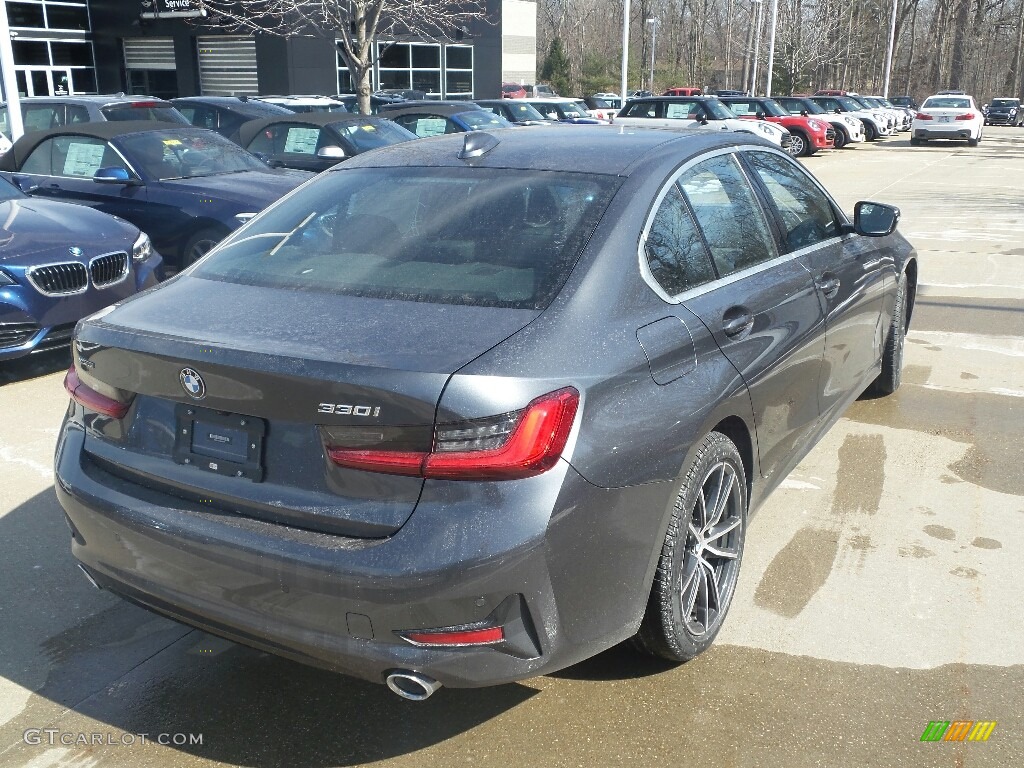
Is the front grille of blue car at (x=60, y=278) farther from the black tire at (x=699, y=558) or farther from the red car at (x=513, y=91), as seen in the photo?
the red car at (x=513, y=91)

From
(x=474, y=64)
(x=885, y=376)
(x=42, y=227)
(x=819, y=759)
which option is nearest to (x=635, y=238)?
(x=819, y=759)

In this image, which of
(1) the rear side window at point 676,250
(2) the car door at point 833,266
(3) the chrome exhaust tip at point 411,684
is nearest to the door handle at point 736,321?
(1) the rear side window at point 676,250

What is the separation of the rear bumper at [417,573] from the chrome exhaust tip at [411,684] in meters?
0.03

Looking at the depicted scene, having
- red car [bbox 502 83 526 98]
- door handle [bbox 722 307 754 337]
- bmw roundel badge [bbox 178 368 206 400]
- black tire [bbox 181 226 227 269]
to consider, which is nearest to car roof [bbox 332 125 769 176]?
door handle [bbox 722 307 754 337]

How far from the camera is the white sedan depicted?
30.5m

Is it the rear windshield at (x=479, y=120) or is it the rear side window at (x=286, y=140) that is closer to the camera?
the rear side window at (x=286, y=140)

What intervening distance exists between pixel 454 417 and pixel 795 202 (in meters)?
2.44

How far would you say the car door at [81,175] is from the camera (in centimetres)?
878

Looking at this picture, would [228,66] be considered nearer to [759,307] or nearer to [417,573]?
[759,307]

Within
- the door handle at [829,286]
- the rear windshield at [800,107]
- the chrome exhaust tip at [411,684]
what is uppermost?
the door handle at [829,286]

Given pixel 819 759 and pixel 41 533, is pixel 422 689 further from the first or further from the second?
pixel 41 533

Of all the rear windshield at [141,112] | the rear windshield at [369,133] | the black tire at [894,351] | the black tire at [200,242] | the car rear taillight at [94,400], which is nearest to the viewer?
the car rear taillight at [94,400]

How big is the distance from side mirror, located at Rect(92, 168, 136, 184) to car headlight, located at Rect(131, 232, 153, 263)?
5.35ft

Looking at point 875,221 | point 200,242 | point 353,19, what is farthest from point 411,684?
point 353,19
